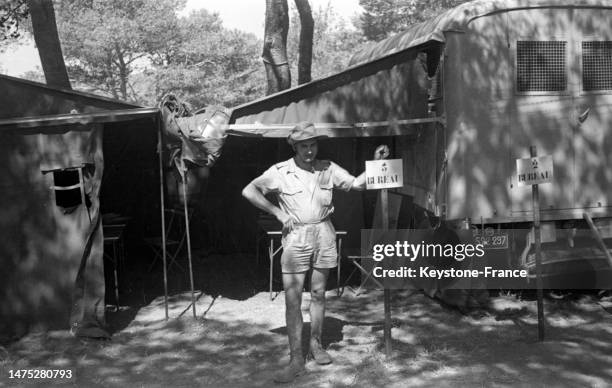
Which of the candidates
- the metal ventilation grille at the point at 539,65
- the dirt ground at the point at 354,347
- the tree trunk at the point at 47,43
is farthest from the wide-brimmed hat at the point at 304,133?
the tree trunk at the point at 47,43

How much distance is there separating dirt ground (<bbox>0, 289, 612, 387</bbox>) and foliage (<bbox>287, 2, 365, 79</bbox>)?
1207 inches

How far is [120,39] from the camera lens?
31.8 m

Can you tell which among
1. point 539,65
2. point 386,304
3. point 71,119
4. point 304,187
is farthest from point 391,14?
point 304,187

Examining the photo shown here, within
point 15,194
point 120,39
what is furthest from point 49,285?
point 120,39

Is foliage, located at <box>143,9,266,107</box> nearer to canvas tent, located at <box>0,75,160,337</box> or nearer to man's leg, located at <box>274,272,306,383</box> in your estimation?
canvas tent, located at <box>0,75,160,337</box>

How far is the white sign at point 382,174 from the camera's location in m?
5.07

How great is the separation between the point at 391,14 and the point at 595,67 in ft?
95.9

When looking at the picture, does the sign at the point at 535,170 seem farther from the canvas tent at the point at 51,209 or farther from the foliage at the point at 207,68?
the foliage at the point at 207,68

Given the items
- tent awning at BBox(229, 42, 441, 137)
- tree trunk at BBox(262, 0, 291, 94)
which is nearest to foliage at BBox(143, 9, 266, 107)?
tree trunk at BBox(262, 0, 291, 94)

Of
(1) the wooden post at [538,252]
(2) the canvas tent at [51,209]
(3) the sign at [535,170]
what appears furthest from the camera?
(2) the canvas tent at [51,209]

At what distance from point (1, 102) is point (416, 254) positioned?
4.50 m

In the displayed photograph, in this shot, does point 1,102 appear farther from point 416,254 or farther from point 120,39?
point 120,39

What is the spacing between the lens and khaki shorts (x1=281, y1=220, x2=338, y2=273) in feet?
15.9

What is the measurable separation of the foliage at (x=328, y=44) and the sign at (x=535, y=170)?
31.5 meters
